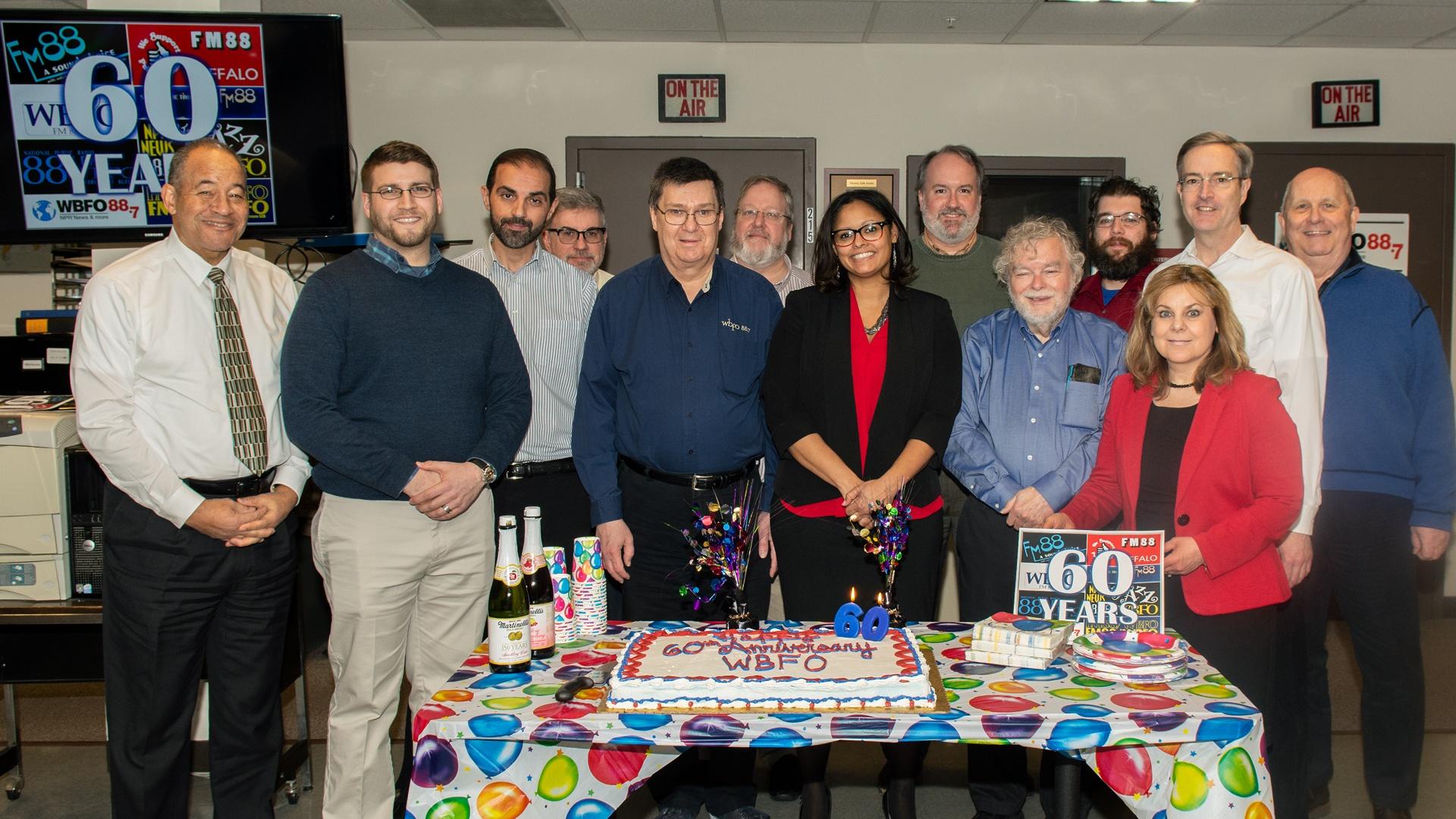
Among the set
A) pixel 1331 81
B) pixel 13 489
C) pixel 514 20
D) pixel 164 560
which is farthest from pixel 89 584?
pixel 1331 81

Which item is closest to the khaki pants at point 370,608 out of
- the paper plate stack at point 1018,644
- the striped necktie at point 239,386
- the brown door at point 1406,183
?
the striped necktie at point 239,386

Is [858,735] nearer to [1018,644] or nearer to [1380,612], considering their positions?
[1018,644]

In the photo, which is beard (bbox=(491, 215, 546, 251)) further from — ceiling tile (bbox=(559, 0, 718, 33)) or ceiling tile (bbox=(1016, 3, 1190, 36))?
ceiling tile (bbox=(1016, 3, 1190, 36))

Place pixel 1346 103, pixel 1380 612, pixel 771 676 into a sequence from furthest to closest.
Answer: pixel 1346 103, pixel 1380 612, pixel 771 676


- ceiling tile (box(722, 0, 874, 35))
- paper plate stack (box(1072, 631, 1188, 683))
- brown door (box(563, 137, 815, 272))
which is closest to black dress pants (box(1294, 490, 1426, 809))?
paper plate stack (box(1072, 631, 1188, 683))

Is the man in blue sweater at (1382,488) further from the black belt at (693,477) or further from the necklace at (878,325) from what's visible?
the black belt at (693,477)

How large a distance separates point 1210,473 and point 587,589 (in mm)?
1451

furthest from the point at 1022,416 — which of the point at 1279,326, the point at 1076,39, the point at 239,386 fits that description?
the point at 1076,39

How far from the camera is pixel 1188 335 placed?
7.85 feet

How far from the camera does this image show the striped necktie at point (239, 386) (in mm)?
2584

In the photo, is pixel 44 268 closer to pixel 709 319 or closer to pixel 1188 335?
pixel 709 319

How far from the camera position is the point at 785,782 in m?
3.25

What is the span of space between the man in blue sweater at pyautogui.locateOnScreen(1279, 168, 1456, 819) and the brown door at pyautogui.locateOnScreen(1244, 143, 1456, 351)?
3.06 meters

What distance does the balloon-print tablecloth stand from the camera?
1.73m
